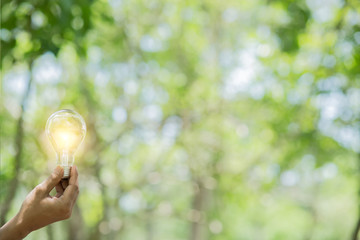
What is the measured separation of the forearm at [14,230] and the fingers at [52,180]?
13 cm

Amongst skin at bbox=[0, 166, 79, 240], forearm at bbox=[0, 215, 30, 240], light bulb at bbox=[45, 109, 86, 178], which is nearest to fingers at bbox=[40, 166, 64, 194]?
skin at bbox=[0, 166, 79, 240]

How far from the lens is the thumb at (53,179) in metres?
1.54

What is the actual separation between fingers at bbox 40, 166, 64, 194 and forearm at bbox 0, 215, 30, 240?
0.13m

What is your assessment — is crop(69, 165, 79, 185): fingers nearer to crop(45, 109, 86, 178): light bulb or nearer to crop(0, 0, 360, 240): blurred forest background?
crop(45, 109, 86, 178): light bulb

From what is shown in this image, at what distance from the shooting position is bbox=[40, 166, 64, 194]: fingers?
60.7 inches

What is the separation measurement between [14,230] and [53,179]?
195mm

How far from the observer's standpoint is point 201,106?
923cm

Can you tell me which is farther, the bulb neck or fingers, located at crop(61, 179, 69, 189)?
the bulb neck

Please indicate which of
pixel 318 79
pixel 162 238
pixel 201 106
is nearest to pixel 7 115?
pixel 201 106

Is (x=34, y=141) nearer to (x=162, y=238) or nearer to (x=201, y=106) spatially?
(x=201, y=106)

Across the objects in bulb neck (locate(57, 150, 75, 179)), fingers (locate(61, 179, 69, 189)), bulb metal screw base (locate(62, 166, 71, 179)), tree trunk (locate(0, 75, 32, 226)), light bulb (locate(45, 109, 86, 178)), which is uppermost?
tree trunk (locate(0, 75, 32, 226))

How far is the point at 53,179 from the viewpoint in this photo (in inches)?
61.3

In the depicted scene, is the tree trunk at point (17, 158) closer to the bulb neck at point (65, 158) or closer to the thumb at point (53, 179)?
the bulb neck at point (65, 158)

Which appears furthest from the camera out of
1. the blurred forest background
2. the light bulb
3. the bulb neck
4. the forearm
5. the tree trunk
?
the blurred forest background
